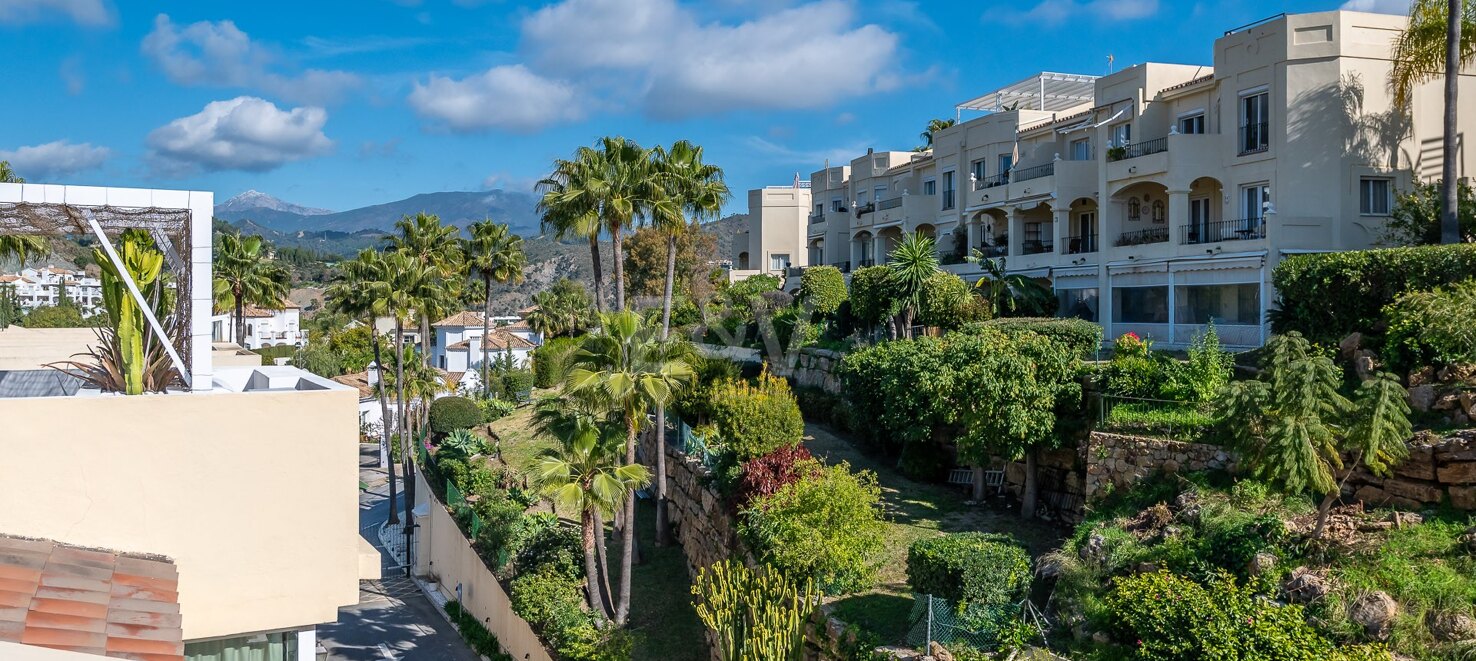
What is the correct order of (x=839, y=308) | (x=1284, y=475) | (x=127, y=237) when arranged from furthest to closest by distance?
(x=839, y=308) → (x=1284, y=475) → (x=127, y=237)

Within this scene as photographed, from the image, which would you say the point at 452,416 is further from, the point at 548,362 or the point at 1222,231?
the point at 1222,231

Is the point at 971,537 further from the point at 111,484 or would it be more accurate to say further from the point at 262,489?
the point at 111,484

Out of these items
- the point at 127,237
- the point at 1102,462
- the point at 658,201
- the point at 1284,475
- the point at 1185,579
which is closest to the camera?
the point at 127,237

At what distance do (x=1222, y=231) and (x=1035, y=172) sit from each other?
9.37 metres

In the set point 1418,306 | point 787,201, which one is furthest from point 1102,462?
point 787,201

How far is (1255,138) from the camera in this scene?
2650 centimetres

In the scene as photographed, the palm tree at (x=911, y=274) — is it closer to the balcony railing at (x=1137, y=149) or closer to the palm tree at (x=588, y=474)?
the balcony railing at (x=1137, y=149)

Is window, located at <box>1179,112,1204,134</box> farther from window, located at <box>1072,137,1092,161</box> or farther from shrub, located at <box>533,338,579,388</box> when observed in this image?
shrub, located at <box>533,338,579,388</box>

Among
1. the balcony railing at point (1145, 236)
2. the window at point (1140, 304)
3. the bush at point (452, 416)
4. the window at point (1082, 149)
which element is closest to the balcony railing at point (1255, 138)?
the balcony railing at point (1145, 236)

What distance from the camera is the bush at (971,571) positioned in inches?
556

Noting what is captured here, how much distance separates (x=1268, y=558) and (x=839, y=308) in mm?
25842

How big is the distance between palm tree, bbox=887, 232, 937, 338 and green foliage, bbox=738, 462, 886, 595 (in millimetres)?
12405

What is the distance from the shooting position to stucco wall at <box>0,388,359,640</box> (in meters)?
7.26

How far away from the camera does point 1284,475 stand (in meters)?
13.7
